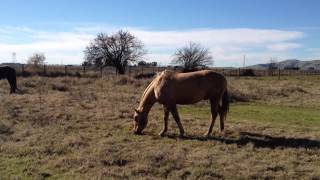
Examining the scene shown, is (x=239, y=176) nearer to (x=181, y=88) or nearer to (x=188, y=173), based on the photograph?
(x=188, y=173)

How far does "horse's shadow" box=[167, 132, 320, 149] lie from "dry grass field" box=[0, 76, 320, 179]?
25 millimetres

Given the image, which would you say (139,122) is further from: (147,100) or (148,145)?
(148,145)

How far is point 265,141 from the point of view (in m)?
12.5

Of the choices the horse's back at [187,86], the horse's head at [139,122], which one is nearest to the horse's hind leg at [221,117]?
the horse's back at [187,86]

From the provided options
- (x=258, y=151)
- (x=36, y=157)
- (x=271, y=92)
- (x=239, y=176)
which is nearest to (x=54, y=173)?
(x=36, y=157)

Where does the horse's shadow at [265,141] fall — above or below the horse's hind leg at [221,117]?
below

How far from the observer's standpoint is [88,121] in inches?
623

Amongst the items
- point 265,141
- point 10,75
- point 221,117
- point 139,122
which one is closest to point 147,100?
point 139,122

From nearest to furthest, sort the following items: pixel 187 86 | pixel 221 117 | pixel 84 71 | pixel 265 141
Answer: pixel 265 141
pixel 187 86
pixel 221 117
pixel 84 71

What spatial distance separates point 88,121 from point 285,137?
6.48 metres

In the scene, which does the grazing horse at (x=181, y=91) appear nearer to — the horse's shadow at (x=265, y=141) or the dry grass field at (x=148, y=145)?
the dry grass field at (x=148, y=145)

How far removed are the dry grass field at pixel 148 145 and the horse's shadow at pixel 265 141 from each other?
3 cm

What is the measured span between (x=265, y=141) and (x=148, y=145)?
10.4ft

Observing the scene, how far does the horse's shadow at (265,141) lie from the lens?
1196 cm
